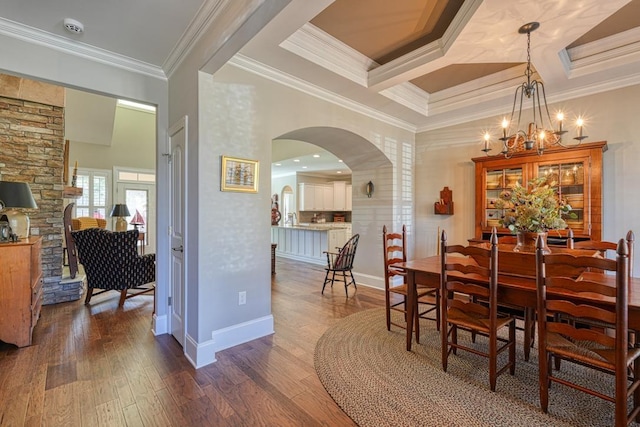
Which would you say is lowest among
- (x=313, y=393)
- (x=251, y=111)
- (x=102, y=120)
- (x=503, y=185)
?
(x=313, y=393)

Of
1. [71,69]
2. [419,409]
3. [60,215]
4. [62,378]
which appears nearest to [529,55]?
[419,409]

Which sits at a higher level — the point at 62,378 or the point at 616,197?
the point at 616,197

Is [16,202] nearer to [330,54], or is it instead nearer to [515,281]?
[330,54]

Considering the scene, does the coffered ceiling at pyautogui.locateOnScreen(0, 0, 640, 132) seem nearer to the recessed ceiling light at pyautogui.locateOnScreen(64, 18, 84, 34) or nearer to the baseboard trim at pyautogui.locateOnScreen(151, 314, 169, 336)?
the recessed ceiling light at pyautogui.locateOnScreen(64, 18, 84, 34)

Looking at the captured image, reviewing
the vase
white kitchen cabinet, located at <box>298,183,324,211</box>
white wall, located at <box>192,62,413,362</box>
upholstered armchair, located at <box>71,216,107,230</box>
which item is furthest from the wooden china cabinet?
upholstered armchair, located at <box>71,216,107,230</box>

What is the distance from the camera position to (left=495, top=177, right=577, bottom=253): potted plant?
2346mm

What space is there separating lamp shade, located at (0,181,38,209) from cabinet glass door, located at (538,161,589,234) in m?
5.80

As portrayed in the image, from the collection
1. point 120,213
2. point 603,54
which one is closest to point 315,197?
point 120,213

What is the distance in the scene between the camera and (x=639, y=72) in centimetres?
315

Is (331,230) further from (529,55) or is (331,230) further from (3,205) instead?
(3,205)

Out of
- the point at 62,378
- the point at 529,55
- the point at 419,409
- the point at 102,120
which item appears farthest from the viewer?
the point at 102,120

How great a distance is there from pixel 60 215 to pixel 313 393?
4.32m

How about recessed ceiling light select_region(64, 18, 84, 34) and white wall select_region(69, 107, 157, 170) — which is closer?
recessed ceiling light select_region(64, 18, 84, 34)

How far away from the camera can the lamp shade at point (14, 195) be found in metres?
2.80
